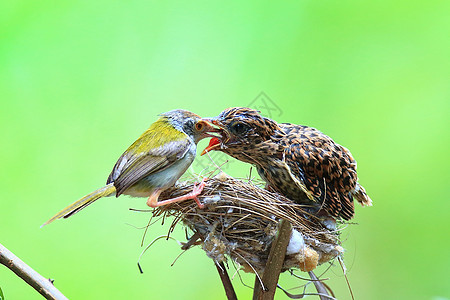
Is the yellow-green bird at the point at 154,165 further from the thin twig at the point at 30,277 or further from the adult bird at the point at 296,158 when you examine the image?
the thin twig at the point at 30,277

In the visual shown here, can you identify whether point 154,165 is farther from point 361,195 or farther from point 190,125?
point 361,195

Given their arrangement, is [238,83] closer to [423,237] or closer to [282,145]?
[282,145]

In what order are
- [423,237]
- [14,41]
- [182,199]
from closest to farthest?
[182,199] → [14,41] → [423,237]

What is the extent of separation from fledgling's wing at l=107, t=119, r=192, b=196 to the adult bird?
111mm

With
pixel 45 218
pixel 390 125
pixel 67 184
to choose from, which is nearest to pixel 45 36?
pixel 67 184

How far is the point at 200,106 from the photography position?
2.17m

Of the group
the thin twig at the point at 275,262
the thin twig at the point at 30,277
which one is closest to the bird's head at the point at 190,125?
the thin twig at the point at 275,262

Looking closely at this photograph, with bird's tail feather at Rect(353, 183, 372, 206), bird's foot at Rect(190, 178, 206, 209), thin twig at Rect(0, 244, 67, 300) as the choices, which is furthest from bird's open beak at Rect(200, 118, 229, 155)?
thin twig at Rect(0, 244, 67, 300)

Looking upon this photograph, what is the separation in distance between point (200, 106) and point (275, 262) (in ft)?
3.41

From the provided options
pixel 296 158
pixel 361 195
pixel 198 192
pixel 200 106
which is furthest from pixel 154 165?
pixel 200 106

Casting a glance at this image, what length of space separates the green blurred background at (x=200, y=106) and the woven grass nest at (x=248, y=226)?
24.9 inches

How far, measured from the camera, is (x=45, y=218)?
6.66 ft

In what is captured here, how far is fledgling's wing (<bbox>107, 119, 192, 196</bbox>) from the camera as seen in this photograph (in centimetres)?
134

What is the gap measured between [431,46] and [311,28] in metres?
0.53
